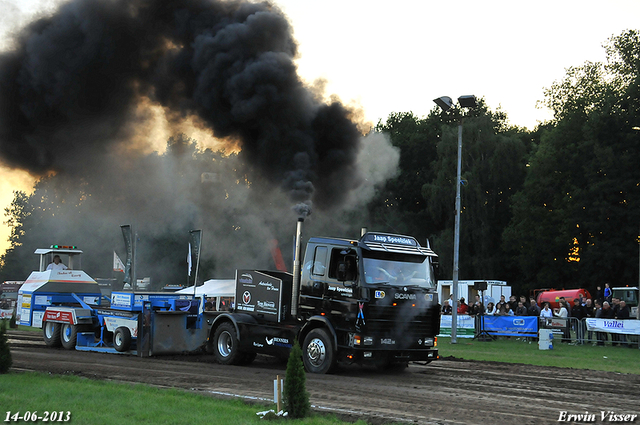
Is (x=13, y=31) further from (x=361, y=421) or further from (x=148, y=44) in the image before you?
(x=361, y=421)

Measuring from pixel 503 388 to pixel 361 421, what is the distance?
474 centimetres

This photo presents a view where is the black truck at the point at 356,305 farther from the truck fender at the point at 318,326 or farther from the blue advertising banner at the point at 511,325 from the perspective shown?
the blue advertising banner at the point at 511,325

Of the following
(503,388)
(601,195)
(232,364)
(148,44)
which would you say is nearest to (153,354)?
(232,364)

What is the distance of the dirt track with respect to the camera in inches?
368

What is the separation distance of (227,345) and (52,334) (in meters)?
7.11

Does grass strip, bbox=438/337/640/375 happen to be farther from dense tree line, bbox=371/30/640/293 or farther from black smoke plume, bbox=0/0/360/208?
dense tree line, bbox=371/30/640/293

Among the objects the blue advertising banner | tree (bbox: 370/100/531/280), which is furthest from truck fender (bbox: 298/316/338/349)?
tree (bbox: 370/100/531/280)

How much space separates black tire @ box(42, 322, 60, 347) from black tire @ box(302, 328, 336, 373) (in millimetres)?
9461

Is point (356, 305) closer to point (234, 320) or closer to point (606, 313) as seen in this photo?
point (234, 320)

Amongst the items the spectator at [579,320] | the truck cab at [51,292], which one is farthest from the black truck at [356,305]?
the spectator at [579,320]

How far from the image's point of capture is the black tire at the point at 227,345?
15.4m

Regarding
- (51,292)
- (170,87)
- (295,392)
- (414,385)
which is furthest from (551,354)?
(170,87)

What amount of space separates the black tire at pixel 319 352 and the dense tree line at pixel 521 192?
78.8ft

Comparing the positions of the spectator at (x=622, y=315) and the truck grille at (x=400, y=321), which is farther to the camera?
the spectator at (x=622, y=315)
